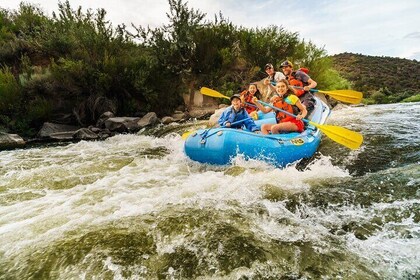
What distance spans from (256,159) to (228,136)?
0.48 metres

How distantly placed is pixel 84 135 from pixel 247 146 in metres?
5.35

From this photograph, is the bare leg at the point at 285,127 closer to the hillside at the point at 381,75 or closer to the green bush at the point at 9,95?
the green bush at the point at 9,95

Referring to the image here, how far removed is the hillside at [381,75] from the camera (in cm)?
2073

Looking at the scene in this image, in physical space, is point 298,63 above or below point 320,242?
above

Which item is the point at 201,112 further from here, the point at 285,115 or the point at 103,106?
the point at 285,115

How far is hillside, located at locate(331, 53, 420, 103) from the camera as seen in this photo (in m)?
20.7

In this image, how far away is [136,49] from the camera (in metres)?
10.4

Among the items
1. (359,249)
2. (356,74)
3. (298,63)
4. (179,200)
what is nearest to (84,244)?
(179,200)

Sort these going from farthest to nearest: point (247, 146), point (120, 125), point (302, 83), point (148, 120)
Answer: point (148, 120) < point (120, 125) < point (302, 83) < point (247, 146)

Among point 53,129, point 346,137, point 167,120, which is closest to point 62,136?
point 53,129

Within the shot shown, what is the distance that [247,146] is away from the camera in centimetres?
407

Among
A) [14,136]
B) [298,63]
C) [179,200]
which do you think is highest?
[298,63]

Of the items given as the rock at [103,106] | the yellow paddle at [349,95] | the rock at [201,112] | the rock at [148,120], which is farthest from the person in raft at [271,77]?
the rock at [103,106]

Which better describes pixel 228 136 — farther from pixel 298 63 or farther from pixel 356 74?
pixel 356 74
